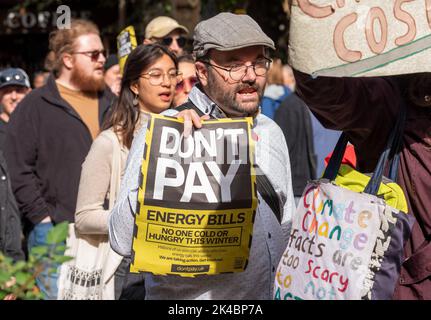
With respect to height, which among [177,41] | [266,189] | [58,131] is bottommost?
[58,131]

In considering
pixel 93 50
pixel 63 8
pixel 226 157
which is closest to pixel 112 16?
pixel 93 50

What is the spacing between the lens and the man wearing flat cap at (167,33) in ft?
26.1

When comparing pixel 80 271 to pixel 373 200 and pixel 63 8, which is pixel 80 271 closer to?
pixel 63 8

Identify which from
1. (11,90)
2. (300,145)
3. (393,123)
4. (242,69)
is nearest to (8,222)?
(242,69)

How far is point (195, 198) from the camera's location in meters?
3.74

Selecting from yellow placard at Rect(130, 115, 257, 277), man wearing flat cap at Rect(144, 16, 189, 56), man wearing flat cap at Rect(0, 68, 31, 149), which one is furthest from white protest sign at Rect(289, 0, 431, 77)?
man wearing flat cap at Rect(0, 68, 31, 149)

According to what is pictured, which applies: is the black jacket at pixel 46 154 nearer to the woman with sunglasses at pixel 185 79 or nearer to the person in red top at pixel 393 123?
the woman with sunglasses at pixel 185 79

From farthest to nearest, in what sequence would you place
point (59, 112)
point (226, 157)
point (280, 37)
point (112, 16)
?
point (112, 16), point (280, 37), point (59, 112), point (226, 157)

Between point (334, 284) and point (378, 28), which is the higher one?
point (378, 28)

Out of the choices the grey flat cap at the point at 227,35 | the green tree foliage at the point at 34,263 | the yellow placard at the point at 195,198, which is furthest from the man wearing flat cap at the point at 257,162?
the green tree foliage at the point at 34,263

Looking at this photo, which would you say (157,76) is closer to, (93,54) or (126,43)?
(93,54)

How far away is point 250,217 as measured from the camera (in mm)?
3834

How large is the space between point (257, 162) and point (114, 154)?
1.43 m
